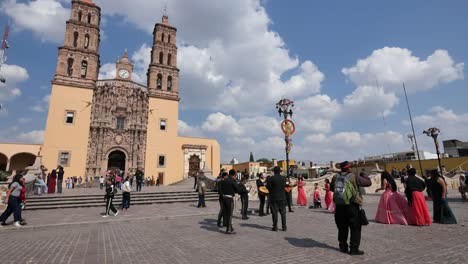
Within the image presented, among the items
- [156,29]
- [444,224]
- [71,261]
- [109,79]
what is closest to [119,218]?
[71,261]

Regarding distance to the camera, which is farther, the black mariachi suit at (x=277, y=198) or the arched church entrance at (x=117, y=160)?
the arched church entrance at (x=117, y=160)

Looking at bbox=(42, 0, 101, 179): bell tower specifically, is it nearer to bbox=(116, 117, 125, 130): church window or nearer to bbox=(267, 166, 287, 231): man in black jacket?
bbox=(116, 117, 125, 130): church window

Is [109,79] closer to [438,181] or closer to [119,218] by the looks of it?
[119,218]

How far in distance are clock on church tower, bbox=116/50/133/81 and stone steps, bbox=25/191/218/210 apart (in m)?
20.4

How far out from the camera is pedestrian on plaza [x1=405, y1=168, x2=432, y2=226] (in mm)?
6641

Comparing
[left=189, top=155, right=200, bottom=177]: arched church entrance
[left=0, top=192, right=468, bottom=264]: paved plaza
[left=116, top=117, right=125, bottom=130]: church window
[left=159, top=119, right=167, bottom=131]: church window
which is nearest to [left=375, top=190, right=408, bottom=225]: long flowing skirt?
[left=0, top=192, right=468, bottom=264]: paved plaza

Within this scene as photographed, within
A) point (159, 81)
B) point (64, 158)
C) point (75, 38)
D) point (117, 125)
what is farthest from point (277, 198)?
point (75, 38)

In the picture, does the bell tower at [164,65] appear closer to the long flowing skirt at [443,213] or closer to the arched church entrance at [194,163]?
the arched church entrance at [194,163]

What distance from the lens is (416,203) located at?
22.2 feet

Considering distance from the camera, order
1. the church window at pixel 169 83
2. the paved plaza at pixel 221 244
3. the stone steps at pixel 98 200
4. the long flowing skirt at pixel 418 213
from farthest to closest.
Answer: the church window at pixel 169 83 < the stone steps at pixel 98 200 < the long flowing skirt at pixel 418 213 < the paved plaza at pixel 221 244

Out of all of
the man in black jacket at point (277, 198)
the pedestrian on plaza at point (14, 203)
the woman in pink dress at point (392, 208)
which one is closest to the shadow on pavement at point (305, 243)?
the man in black jacket at point (277, 198)

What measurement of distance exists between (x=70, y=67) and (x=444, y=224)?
3404 cm

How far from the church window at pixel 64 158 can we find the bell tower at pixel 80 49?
7631 mm

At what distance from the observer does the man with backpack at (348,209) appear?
13.8 feet
